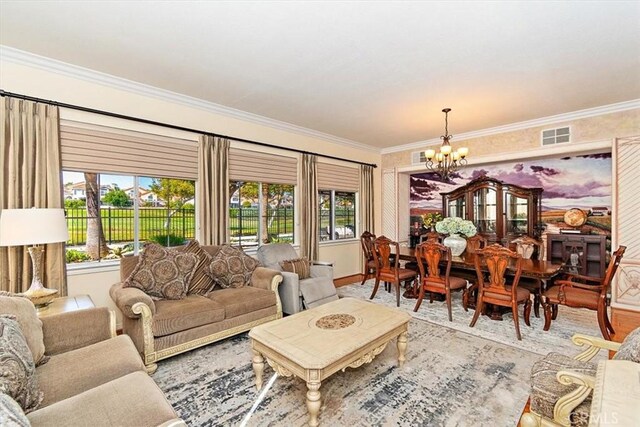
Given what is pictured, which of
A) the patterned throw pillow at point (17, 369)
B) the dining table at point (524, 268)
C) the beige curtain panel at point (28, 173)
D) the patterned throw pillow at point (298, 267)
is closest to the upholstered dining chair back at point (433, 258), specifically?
the dining table at point (524, 268)

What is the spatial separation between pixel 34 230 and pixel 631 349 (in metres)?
3.86

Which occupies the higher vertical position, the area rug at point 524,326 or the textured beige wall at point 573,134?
the textured beige wall at point 573,134

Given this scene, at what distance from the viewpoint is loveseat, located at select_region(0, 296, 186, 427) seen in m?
1.26

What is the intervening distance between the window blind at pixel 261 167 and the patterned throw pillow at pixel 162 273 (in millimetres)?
1560

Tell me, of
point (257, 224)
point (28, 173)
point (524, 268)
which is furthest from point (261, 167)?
point (524, 268)

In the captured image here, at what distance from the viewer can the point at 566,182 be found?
5434 mm

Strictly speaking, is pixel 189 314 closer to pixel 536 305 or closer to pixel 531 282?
pixel 531 282

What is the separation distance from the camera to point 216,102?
13.2 feet

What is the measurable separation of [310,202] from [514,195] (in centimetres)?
395

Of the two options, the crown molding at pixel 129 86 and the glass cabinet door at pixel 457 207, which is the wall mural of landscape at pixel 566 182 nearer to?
the glass cabinet door at pixel 457 207

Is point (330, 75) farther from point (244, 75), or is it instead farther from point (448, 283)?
point (448, 283)

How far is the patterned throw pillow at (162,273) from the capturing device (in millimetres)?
2893

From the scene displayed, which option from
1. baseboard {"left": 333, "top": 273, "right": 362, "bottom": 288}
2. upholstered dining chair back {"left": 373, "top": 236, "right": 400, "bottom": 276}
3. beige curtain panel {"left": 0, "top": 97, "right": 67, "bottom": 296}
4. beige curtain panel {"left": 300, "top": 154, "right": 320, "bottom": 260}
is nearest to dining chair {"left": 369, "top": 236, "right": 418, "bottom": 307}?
upholstered dining chair back {"left": 373, "top": 236, "right": 400, "bottom": 276}

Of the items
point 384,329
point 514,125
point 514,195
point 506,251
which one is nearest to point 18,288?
point 384,329
